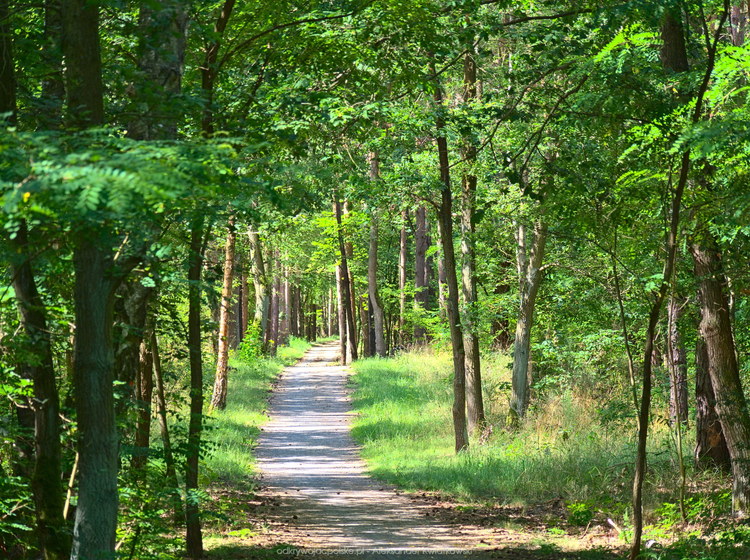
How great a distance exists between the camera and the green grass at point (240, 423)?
544 inches

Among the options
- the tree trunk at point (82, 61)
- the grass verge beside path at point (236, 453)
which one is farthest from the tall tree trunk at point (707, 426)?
the tree trunk at point (82, 61)

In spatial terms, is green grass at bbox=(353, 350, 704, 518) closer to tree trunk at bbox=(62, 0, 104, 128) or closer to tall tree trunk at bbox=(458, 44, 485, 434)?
tall tree trunk at bbox=(458, 44, 485, 434)

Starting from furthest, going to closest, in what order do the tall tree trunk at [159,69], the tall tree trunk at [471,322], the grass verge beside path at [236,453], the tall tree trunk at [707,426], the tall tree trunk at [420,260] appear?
1. the tall tree trunk at [420,260]
2. the tall tree trunk at [471,322]
3. the tall tree trunk at [707,426]
4. the grass verge beside path at [236,453]
5. the tall tree trunk at [159,69]

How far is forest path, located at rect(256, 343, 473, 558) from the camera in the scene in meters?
9.66

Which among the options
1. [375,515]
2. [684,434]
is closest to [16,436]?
[375,515]

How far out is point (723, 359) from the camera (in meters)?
9.84

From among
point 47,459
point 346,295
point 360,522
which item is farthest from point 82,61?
point 346,295

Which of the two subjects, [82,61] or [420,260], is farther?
[420,260]

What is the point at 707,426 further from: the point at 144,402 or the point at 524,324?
the point at 144,402

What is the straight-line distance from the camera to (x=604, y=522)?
10336 millimetres

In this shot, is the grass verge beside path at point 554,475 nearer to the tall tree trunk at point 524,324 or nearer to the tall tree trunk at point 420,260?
the tall tree trunk at point 524,324

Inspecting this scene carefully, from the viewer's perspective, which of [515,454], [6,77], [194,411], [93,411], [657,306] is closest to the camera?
[93,411]

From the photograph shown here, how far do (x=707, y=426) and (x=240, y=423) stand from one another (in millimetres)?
11822

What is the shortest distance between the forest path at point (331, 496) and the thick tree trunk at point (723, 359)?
3.31 meters
